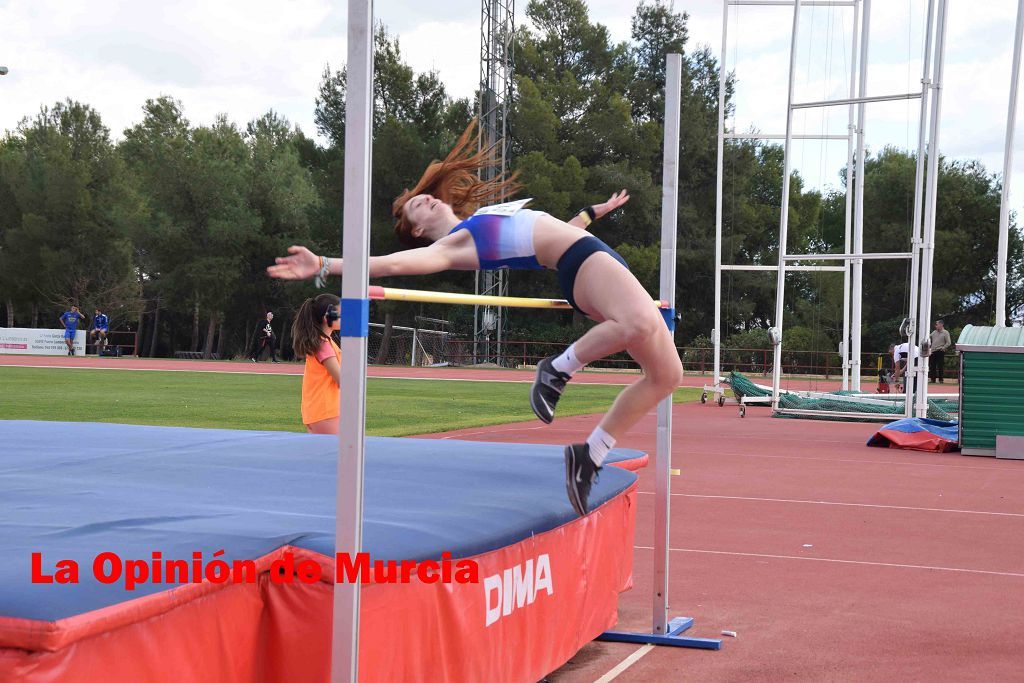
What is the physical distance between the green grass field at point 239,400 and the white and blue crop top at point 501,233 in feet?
23.4

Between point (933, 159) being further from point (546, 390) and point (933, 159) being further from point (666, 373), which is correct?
point (546, 390)

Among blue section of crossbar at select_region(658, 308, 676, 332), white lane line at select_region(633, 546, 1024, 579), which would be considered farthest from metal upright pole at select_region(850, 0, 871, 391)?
blue section of crossbar at select_region(658, 308, 676, 332)

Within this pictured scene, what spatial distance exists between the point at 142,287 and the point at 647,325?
40.6m

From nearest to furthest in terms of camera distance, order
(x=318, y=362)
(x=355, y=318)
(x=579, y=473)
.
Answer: (x=355, y=318), (x=579, y=473), (x=318, y=362)

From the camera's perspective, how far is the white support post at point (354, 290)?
6.90 ft

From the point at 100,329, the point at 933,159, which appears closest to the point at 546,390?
the point at 933,159

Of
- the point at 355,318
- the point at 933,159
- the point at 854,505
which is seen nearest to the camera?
the point at 355,318

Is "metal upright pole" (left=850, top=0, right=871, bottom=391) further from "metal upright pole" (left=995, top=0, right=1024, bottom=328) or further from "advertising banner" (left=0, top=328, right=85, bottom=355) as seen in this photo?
"advertising banner" (left=0, top=328, right=85, bottom=355)

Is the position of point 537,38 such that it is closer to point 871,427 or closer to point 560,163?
point 560,163

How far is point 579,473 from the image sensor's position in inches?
Result: 122

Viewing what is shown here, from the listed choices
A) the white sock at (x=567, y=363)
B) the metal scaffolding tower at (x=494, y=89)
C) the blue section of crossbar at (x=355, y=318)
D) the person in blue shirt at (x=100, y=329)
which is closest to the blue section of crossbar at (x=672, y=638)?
the white sock at (x=567, y=363)

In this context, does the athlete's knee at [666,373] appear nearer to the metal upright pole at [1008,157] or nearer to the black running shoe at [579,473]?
the black running shoe at [579,473]

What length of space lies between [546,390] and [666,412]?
43.8 inches

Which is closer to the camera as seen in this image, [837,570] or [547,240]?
A: [547,240]
